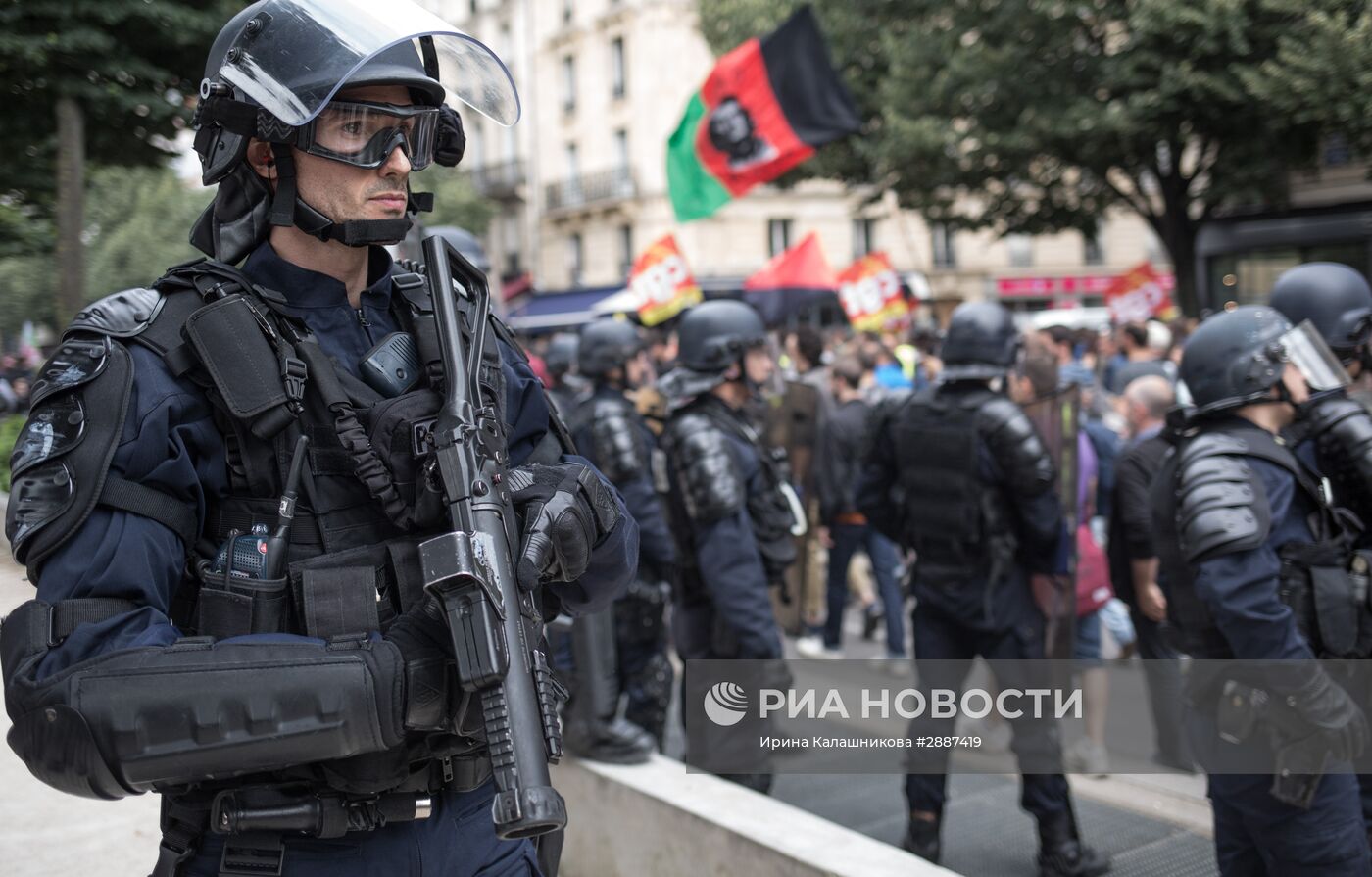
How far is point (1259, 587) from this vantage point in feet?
10.5

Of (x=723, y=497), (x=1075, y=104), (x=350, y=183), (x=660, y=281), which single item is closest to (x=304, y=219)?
(x=350, y=183)

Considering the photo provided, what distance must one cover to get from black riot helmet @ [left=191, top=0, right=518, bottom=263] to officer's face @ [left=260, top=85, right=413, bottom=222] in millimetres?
12

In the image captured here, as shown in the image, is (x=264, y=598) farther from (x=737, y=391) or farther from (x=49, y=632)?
(x=737, y=391)

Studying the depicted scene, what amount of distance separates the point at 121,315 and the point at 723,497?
3139 millimetres

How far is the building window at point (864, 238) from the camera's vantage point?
38.3 m

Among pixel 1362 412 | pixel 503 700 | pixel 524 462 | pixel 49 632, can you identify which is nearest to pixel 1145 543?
pixel 1362 412

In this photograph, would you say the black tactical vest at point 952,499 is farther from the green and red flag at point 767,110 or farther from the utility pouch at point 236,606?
the green and red flag at point 767,110

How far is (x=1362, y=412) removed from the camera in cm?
369

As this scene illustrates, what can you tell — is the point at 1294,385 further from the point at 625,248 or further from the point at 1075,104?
the point at 625,248

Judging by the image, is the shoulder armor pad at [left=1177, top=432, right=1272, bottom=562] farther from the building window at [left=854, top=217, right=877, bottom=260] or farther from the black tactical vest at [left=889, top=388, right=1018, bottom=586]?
the building window at [left=854, top=217, right=877, bottom=260]

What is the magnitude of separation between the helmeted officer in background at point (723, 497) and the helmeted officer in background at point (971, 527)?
0.61 m

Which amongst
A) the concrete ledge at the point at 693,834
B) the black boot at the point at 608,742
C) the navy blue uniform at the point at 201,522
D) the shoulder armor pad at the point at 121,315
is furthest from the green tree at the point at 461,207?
the shoulder armor pad at the point at 121,315

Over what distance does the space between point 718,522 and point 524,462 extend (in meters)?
2.58

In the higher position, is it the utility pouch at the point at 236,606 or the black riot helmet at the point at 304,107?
the black riot helmet at the point at 304,107
